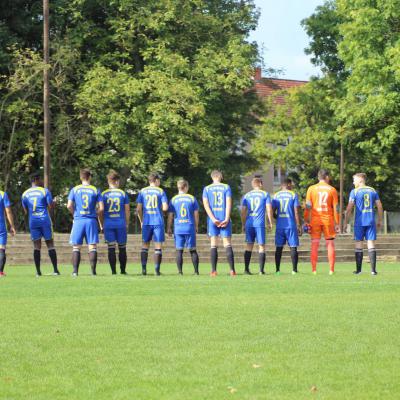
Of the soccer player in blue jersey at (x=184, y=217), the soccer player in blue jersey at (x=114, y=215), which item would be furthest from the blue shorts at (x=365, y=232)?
the soccer player in blue jersey at (x=114, y=215)

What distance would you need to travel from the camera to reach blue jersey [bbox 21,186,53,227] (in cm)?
2033

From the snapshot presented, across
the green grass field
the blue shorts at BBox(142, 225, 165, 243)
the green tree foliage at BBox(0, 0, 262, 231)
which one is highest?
the green tree foliage at BBox(0, 0, 262, 231)

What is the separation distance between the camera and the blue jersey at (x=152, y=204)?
20422 millimetres

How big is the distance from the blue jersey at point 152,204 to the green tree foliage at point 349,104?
23.8 m

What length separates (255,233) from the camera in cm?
2055

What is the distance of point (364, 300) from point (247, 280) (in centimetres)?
470

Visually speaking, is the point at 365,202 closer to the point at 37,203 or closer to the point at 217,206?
the point at 217,206

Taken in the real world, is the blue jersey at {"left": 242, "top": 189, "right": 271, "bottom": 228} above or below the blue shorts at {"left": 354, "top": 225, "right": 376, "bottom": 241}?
above

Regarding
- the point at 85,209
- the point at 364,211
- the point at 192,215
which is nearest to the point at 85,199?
the point at 85,209

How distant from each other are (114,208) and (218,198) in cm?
211

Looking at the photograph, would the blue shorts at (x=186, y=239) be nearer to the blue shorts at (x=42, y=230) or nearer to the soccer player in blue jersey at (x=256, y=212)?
the soccer player in blue jersey at (x=256, y=212)

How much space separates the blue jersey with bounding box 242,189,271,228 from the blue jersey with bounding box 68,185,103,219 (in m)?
2.97

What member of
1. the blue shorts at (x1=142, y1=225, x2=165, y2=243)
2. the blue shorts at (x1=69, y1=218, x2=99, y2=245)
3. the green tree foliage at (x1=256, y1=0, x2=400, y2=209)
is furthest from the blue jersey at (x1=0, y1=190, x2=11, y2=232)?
the green tree foliage at (x1=256, y1=0, x2=400, y2=209)

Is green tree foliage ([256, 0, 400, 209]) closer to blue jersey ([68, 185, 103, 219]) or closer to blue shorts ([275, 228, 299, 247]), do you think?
blue shorts ([275, 228, 299, 247])
